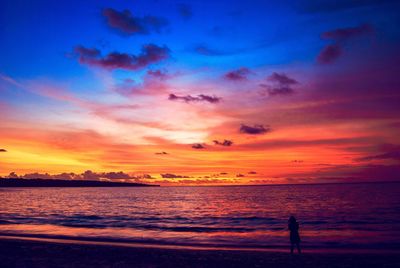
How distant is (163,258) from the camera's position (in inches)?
906

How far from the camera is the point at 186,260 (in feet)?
73.2

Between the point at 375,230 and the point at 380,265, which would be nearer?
the point at 380,265

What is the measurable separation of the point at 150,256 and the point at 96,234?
17.0 meters

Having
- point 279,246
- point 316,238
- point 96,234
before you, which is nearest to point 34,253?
point 96,234

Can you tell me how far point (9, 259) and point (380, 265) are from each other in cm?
2261

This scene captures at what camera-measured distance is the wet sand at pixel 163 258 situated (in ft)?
68.3

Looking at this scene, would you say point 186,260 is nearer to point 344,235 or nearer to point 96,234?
point 96,234

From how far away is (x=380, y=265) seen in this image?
2056 centimetres

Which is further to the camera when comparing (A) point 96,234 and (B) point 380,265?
(A) point 96,234

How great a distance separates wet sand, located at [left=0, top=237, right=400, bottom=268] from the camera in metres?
20.8

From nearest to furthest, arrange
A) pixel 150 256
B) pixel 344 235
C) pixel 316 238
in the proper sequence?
pixel 150 256 → pixel 316 238 → pixel 344 235

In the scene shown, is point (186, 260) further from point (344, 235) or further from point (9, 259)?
point (344, 235)

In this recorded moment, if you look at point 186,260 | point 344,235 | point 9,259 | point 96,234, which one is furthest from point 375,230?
point 9,259

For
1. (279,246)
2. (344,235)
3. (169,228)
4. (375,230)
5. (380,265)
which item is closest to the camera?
(380,265)
